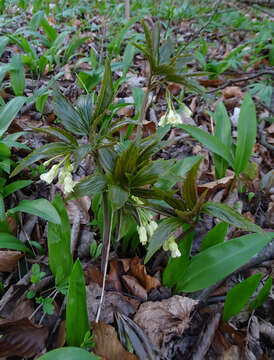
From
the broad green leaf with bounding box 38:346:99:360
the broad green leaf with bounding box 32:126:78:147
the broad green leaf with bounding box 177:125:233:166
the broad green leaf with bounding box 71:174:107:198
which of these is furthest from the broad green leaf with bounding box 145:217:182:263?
the broad green leaf with bounding box 177:125:233:166

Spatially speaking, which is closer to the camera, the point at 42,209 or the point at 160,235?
the point at 160,235

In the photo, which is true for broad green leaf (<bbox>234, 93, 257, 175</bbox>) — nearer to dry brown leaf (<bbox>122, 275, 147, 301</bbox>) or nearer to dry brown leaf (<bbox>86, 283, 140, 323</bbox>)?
dry brown leaf (<bbox>122, 275, 147, 301</bbox>)

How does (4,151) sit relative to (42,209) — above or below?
above

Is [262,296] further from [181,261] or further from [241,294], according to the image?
[181,261]

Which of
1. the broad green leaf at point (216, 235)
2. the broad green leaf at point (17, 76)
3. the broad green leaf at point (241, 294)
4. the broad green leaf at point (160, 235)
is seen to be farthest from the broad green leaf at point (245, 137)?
the broad green leaf at point (17, 76)

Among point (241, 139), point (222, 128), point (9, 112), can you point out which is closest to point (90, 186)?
point (9, 112)

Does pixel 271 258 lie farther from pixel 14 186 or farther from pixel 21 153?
pixel 21 153
